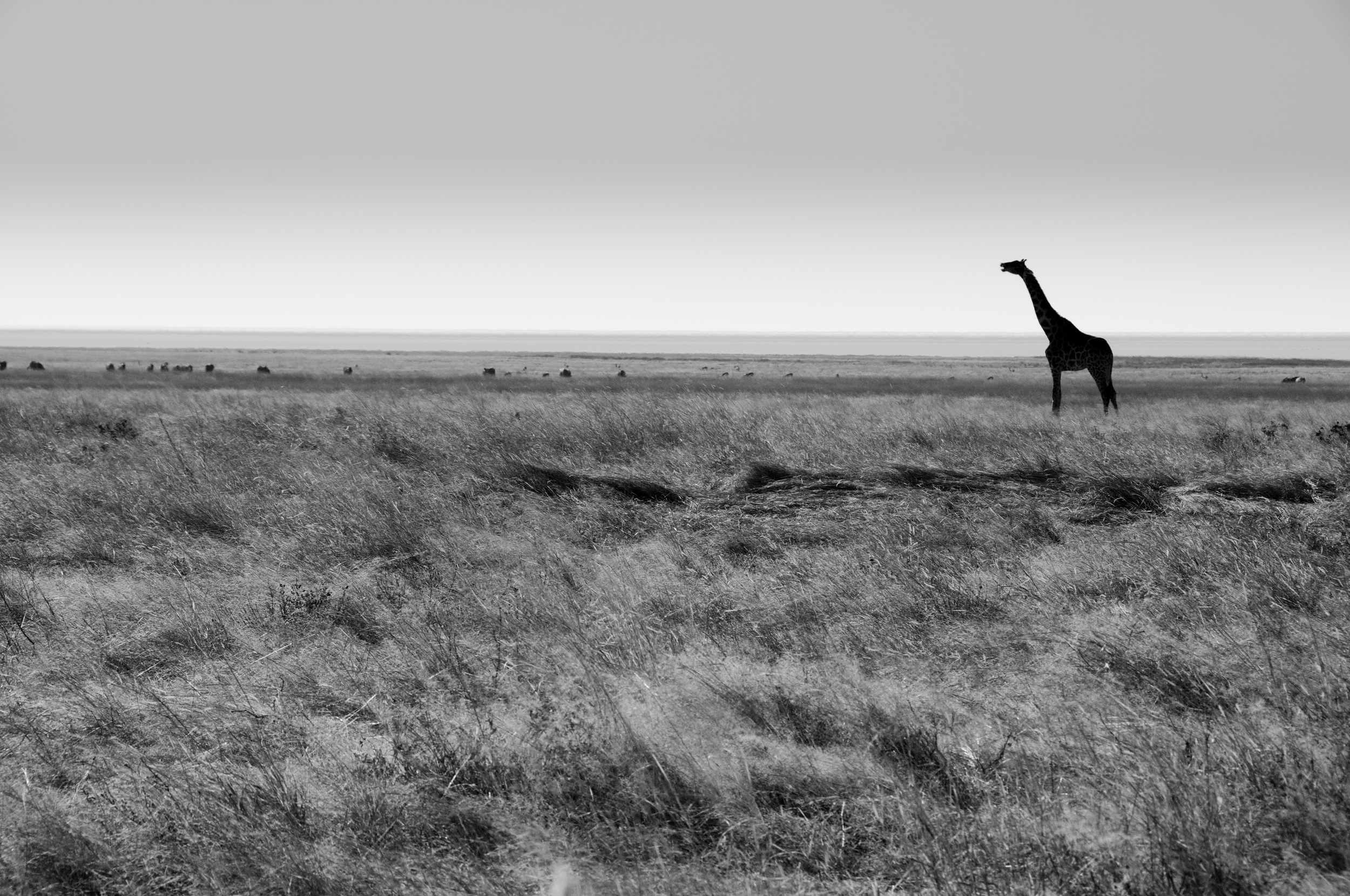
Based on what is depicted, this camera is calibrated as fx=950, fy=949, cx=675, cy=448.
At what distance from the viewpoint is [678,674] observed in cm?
507

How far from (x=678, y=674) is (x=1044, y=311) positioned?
15.4 metres

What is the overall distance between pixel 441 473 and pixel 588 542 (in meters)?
3.51

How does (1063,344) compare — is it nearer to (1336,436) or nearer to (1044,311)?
(1044,311)

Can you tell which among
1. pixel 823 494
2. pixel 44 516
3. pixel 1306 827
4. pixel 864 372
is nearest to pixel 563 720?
pixel 1306 827

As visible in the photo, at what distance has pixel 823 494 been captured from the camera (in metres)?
9.73

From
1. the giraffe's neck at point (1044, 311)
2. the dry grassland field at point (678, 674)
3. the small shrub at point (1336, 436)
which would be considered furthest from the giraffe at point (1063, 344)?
the dry grassland field at point (678, 674)

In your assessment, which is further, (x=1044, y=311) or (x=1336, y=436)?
(x=1044, y=311)

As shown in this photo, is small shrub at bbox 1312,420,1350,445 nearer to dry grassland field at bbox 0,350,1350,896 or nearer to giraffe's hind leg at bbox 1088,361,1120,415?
→ dry grassland field at bbox 0,350,1350,896

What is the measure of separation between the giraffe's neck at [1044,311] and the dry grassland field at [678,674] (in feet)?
21.1

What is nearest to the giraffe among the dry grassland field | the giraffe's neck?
the giraffe's neck

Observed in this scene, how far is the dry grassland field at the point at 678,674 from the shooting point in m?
3.38

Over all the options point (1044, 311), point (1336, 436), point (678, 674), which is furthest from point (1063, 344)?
point (678, 674)

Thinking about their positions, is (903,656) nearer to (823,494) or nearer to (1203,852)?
(1203,852)

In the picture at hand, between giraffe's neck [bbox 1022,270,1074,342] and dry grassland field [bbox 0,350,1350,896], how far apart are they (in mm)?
6425
